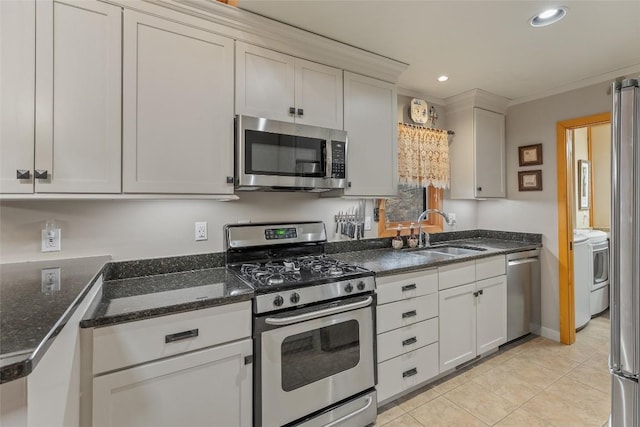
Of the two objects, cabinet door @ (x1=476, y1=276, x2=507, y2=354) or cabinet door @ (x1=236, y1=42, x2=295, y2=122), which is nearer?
cabinet door @ (x1=236, y1=42, x2=295, y2=122)

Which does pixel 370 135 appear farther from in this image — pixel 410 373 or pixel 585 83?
pixel 585 83

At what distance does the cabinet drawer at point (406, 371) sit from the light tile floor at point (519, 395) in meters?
0.13

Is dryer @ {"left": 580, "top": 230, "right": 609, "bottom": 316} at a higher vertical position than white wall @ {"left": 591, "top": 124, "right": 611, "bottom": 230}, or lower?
lower

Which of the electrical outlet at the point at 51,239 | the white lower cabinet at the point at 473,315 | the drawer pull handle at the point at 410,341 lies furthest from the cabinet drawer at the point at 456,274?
the electrical outlet at the point at 51,239

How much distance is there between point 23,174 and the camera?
130 centimetres

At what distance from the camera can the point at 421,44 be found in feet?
7.20

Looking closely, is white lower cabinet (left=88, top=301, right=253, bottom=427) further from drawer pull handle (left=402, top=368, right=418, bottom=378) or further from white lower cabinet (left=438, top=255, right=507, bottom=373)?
white lower cabinet (left=438, top=255, right=507, bottom=373)

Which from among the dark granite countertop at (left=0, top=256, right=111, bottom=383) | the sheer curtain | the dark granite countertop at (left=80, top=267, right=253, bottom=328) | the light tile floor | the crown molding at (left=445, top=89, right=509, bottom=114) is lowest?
the light tile floor

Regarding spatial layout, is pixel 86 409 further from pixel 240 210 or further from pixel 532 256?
pixel 532 256

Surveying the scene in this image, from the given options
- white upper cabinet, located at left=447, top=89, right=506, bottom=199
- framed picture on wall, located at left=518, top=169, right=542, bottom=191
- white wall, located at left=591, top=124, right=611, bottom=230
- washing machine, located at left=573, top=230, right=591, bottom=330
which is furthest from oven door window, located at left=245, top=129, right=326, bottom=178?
white wall, located at left=591, top=124, right=611, bottom=230

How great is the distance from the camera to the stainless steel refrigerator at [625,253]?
633mm

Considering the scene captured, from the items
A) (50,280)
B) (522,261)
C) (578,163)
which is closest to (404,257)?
(522,261)

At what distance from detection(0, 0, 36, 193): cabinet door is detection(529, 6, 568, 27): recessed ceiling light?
271 centimetres

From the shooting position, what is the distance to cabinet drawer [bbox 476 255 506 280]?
8.37 ft
